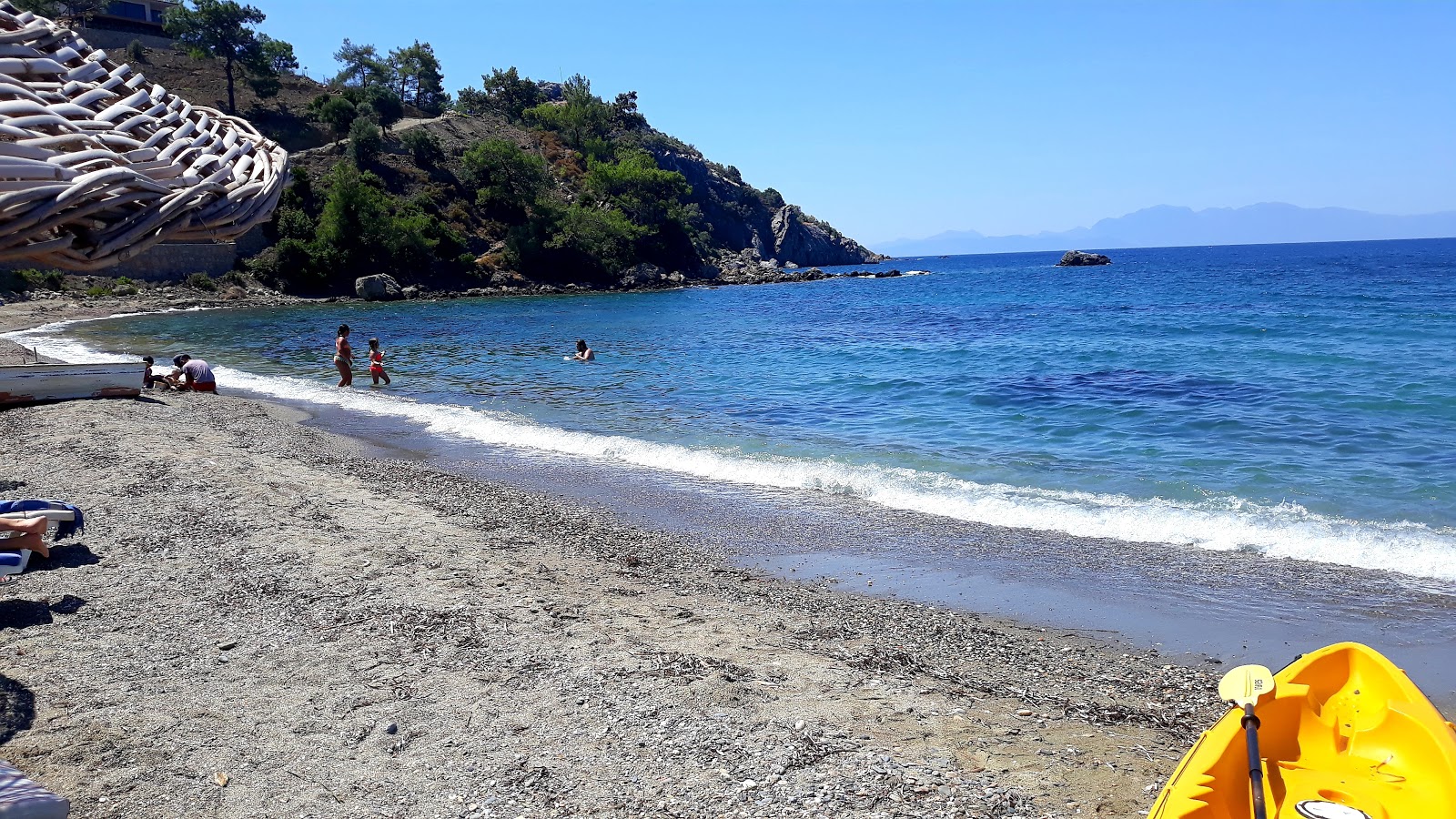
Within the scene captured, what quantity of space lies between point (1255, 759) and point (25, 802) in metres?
4.68

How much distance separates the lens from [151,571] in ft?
24.5

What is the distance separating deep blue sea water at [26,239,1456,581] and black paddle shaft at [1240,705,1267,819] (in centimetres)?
557

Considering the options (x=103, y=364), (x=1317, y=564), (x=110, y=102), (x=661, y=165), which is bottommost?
(x=1317, y=564)

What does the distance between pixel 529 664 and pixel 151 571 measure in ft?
12.6

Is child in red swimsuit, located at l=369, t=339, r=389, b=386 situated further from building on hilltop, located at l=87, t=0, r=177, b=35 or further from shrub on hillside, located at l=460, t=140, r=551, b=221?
building on hilltop, located at l=87, t=0, r=177, b=35

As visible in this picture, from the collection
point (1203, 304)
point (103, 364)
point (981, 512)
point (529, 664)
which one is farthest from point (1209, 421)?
point (1203, 304)

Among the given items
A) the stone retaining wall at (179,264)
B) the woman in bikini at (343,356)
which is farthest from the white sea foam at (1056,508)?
the stone retaining wall at (179,264)

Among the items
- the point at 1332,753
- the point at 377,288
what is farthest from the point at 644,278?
the point at 1332,753

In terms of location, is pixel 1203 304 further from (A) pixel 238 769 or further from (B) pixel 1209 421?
(A) pixel 238 769

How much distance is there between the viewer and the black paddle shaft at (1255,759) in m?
3.71

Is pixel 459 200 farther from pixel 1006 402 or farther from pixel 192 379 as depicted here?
pixel 1006 402

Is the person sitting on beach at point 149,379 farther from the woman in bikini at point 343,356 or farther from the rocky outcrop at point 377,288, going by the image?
the rocky outcrop at point 377,288

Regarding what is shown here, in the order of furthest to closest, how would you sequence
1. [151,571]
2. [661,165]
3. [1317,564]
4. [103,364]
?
[661,165], [103,364], [1317,564], [151,571]

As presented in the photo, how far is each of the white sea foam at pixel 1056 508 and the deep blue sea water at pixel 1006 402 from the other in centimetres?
4
